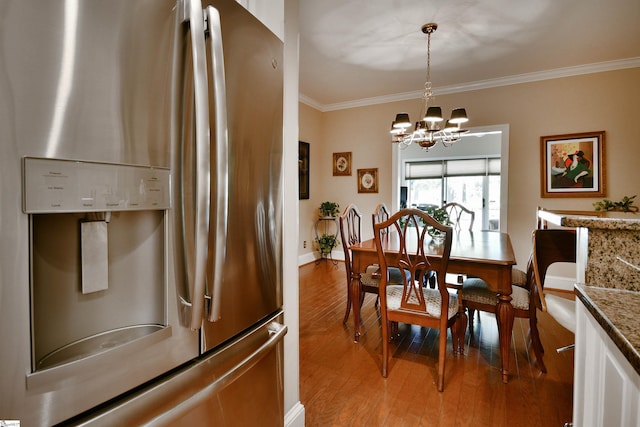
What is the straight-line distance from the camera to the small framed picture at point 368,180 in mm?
5219

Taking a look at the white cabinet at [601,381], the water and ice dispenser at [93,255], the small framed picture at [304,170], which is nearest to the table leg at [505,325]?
the white cabinet at [601,381]

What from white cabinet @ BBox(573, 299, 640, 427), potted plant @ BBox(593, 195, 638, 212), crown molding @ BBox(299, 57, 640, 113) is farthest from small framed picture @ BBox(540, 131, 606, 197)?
white cabinet @ BBox(573, 299, 640, 427)

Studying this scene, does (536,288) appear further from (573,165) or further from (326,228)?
(326,228)

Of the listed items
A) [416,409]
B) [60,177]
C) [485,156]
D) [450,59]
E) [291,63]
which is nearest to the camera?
[60,177]

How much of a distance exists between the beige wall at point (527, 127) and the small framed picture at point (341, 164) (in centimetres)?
13

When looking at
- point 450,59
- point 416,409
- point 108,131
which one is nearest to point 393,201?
point 450,59

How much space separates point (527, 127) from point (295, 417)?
436cm

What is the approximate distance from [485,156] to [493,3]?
223 inches

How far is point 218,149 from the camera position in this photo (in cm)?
79

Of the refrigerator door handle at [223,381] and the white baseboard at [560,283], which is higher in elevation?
the refrigerator door handle at [223,381]

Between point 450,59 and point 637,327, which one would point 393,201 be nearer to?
point 450,59

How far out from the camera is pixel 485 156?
7.59m

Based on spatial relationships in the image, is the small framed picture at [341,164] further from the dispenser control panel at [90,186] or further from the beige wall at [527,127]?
the dispenser control panel at [90,186]

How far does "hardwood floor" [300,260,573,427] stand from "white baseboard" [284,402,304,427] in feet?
0.43
